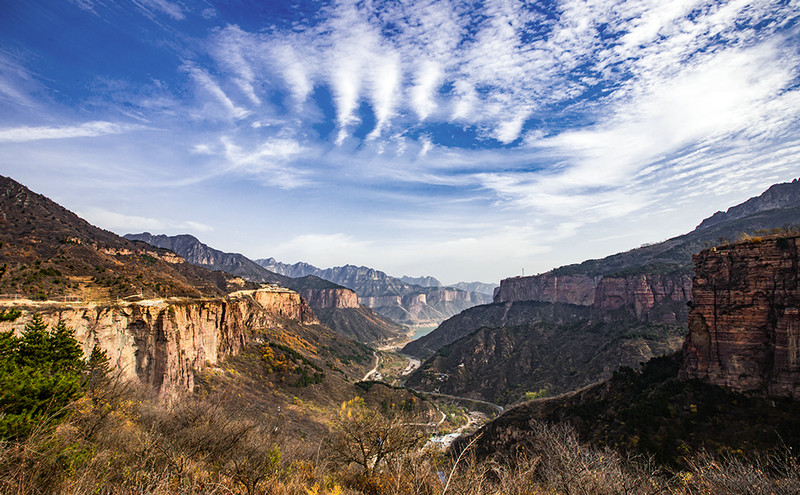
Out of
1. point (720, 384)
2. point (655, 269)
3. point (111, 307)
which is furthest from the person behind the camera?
point (655, 269)

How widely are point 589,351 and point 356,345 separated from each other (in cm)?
9732

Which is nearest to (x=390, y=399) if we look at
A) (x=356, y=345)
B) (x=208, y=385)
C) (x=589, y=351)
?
(x=208, y=385)

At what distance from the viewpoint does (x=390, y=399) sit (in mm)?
74625

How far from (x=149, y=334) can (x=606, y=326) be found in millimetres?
115370

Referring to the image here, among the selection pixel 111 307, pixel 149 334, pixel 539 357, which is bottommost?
pixel 539 357

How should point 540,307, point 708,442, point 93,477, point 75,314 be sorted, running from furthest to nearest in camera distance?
1. point 540,307
2. point 75,314
3. point 708,442
4. point 93,477

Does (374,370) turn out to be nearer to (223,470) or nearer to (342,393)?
(342,393)

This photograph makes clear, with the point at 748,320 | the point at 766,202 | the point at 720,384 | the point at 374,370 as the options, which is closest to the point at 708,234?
the point at 766,202

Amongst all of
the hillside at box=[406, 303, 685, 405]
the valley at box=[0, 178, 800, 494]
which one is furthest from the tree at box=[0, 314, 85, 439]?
the hillside at box=[406, 303, 685, 405]

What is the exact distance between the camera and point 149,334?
40156 mm

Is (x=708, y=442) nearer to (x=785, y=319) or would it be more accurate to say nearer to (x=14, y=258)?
(x=785, y=319)

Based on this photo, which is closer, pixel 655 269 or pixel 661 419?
pixel 661 419

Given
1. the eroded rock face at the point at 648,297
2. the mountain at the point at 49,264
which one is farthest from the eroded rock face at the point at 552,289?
the mountain at the point at 49,264

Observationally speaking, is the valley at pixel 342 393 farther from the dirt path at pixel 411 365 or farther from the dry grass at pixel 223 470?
the dirt path at pixel 411 365
